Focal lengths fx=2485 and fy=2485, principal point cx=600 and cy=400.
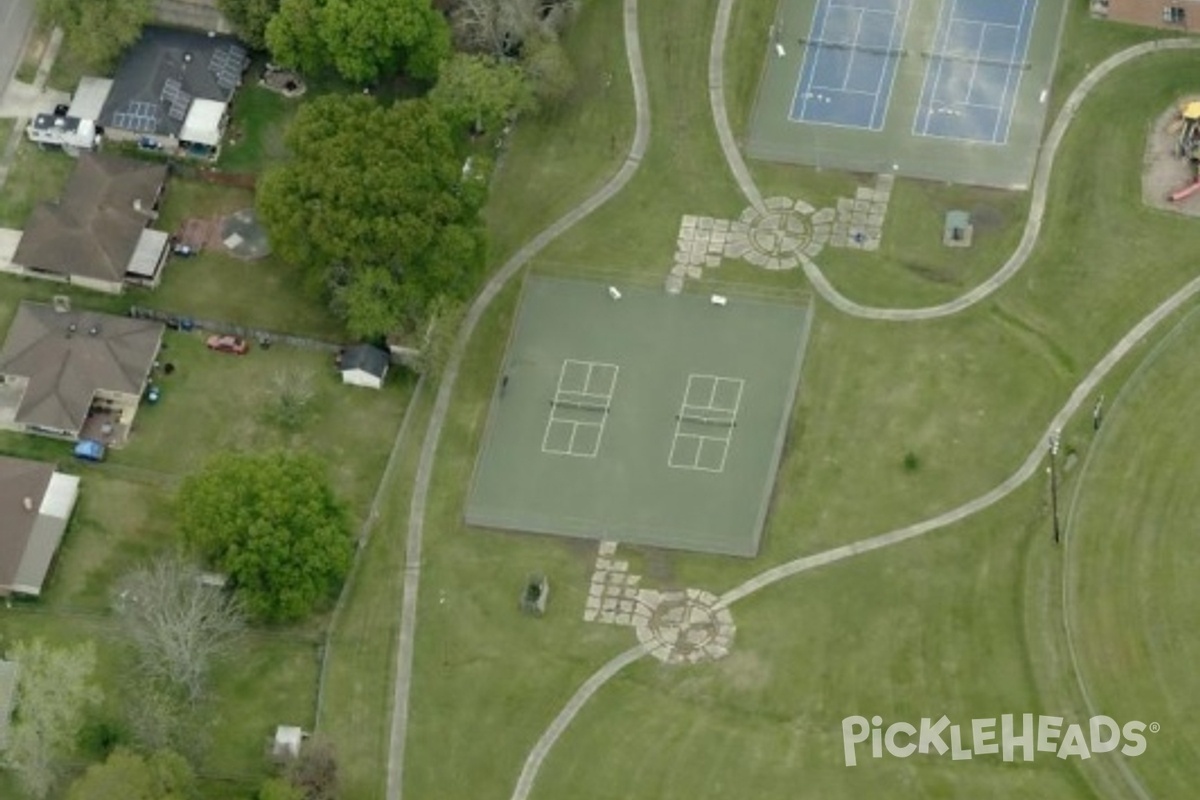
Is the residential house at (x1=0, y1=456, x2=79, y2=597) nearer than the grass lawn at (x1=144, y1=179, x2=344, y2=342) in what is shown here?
Yes

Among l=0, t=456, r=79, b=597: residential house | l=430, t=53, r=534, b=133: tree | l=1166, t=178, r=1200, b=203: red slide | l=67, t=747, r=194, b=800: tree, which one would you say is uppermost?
l=1166, t=178, r=1200, b=203: red slide

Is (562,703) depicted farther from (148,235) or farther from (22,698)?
(148,235)

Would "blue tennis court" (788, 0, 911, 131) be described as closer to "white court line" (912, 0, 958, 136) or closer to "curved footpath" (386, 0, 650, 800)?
"white court line" (912, 0, 958, 136)

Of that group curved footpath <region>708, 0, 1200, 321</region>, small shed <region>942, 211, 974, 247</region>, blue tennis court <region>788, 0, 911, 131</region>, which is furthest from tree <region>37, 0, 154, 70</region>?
small shed <region>942, 211, 974, 247</region>

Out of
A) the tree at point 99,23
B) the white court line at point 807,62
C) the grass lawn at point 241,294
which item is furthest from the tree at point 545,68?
the tree at point 99,23

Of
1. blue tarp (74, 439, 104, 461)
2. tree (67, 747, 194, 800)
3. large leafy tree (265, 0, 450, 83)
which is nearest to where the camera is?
tree (67, 747, 194, 800)

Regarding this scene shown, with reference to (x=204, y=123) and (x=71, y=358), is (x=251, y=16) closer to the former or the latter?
A: (x=204, y=123)

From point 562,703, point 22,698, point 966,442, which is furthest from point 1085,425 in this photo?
point 22,698
